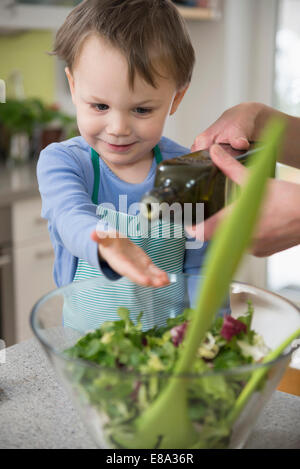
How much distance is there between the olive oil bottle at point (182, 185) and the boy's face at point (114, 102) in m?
0.15

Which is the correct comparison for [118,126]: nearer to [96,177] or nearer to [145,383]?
[96,177]

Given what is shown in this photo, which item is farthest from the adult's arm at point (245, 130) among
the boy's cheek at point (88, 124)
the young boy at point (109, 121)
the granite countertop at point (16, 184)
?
the granite countertop at point (16, 184)

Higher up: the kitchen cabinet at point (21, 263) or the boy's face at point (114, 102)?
the boy's face at point (114, 102)

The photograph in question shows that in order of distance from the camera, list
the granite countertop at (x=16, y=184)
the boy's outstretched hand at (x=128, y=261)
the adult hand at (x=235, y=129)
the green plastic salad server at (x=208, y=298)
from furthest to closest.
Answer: the granite countertop at (x=16, y=184) < the adult hand at (x=235, y=129) < the boy's outstretched hand at (x=128, y=261) < the green plastic salad server at (x=208, y=298)

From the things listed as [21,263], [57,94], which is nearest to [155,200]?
[21,263]

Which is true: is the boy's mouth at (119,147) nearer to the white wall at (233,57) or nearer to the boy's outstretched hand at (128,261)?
the boy's outstretched hand at (128,261)

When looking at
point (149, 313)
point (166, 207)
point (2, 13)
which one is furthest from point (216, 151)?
point (2, 13)

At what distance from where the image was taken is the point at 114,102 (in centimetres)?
87

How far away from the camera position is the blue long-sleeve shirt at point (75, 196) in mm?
777

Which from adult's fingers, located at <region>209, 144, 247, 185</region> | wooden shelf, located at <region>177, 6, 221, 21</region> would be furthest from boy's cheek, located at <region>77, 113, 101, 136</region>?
wooden shelf, located at <region>177, 6, 221, 21</region>

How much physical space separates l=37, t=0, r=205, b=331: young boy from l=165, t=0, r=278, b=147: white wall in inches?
90.7

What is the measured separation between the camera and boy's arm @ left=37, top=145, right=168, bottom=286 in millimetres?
676

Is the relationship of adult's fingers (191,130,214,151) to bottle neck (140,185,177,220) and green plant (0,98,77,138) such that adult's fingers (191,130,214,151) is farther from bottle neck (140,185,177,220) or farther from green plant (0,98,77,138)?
green plant (0,98,77,138)

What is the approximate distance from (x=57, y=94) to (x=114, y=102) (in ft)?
7.75
